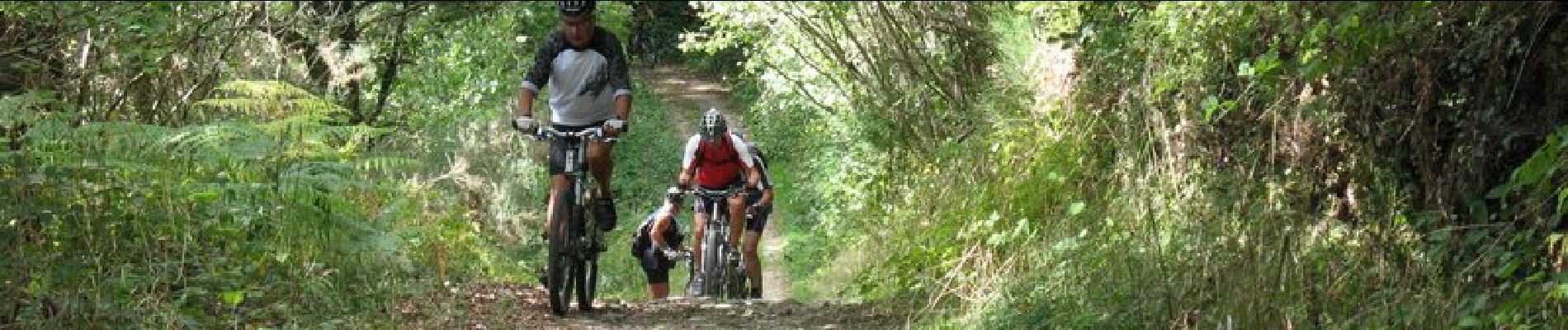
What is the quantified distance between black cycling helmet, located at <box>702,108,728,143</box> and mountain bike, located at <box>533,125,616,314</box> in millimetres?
2149

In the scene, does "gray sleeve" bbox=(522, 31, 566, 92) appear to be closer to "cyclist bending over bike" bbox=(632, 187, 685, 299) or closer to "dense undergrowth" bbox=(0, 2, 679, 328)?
"dense undergrowth" bbox=(0, 2, 679, 328)

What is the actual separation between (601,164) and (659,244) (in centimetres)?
353

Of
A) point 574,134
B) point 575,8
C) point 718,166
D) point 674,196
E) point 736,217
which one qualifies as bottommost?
point 736,217

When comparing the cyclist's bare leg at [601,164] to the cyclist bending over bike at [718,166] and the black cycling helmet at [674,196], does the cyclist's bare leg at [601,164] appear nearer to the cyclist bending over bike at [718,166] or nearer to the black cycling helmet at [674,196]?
the cyclist bending over bike at [718,166]

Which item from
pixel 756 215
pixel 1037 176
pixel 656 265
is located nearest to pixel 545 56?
pixel 1037 176

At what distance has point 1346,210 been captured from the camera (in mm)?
5570

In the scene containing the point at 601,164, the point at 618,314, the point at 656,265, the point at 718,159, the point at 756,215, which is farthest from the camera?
the point at 656,265

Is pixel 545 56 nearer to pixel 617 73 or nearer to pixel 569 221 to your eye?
pixel 617 73

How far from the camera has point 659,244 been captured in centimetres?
1192

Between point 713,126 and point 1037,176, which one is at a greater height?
point 713,126

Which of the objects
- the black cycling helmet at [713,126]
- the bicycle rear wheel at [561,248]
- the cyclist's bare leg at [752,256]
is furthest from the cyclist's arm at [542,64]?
the cyclist's bare leg at [752,256]

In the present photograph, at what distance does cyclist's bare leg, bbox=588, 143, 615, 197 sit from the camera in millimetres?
8328

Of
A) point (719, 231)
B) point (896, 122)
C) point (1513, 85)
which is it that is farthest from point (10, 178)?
point (896, 122)

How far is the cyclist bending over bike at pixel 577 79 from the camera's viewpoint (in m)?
8.21
